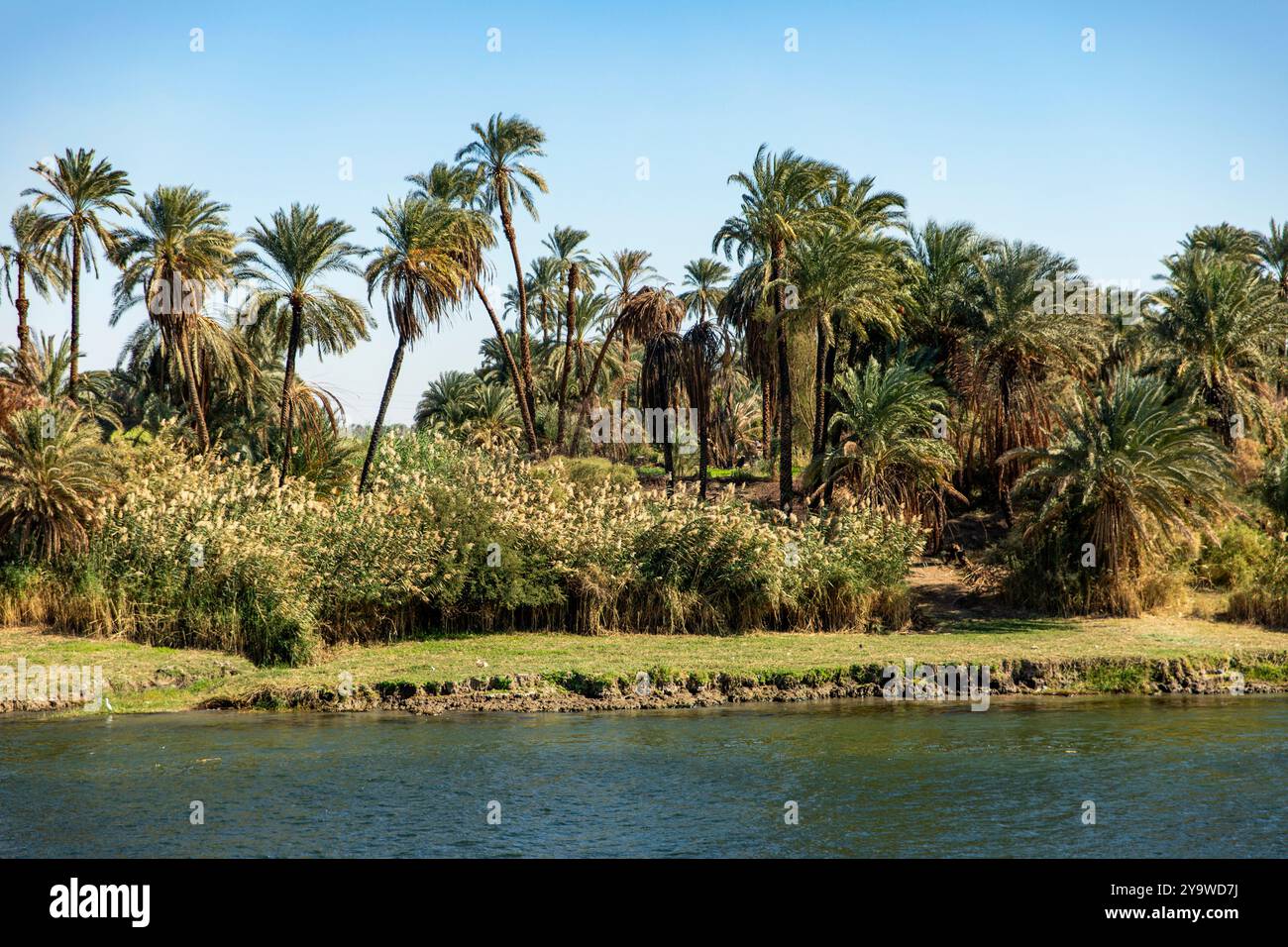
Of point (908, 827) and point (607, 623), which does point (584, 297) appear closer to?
point (607, 623)

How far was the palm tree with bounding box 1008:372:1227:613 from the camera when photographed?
86.5 ft

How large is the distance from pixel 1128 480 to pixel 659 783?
1564 centimetres

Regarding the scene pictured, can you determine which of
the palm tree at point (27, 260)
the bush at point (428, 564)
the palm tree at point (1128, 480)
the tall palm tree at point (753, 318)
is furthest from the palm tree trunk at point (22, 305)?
the palm tree at point (1128, 480)

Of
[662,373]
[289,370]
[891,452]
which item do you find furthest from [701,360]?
[289,370]

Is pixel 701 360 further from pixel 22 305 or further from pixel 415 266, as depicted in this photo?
pixel 22 305

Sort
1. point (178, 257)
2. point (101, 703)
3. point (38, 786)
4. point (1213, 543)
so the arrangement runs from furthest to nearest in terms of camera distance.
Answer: point (178, 257) → point (1213, 543) → point (101, 703) → point (38, 786)

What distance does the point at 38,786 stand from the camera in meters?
14.6

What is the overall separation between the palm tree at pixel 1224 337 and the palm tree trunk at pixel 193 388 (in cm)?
2627

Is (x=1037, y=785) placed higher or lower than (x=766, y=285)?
lower

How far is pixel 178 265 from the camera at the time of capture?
106ft

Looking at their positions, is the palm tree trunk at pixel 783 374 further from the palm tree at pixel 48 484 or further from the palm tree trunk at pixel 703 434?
the palm tree at pixel 48 484
